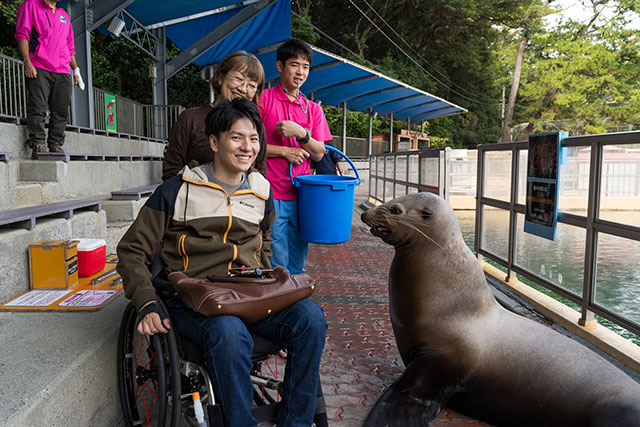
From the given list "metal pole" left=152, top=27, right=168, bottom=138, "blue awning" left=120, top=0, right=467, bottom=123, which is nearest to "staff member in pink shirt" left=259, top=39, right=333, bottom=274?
"blue awning" left=120, top=0, right=467, bottom=123

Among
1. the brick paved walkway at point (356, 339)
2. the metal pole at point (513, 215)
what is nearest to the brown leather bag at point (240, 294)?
the brick paved walkway at point (356, 339)

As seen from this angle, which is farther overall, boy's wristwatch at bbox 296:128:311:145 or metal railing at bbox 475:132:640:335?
metal railing at bbox 475:132:640:335

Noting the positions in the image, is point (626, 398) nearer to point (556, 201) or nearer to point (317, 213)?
point (317, 213)

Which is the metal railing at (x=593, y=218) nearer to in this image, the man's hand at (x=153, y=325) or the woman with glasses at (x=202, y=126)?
the woman with glasses at (x=202, y=126)

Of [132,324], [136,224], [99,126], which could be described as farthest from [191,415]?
[99,126]

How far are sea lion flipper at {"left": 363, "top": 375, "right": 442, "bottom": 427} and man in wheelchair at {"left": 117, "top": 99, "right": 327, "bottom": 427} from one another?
0.52 meters

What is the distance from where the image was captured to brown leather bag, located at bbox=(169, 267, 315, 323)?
73.5 inches

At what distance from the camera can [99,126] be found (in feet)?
36.1

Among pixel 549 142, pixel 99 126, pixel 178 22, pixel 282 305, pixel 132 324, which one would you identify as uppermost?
pixel 178 22

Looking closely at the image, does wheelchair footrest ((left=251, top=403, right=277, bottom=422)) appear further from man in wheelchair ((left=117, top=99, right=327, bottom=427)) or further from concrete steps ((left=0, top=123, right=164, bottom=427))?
concrete steps ((left=0, top=123, right=164, bottom=427))

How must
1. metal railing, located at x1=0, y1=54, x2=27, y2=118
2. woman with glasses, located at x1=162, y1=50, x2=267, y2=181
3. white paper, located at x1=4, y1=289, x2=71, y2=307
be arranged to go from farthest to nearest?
metal railing, located at x1=0, y1=54, x2=27, y2=118, woman with glasses, located at x1=162, y1=50, x2=267, y2=181, white paper, located at x1=4, y1=289, x2=71, y2=307

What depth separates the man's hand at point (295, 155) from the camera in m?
2.99

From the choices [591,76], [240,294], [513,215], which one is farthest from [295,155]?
[591,76]

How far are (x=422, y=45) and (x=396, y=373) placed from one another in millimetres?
34321
